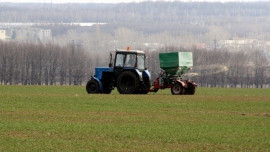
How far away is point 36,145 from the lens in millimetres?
22500

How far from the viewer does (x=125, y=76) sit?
53000 millimetres

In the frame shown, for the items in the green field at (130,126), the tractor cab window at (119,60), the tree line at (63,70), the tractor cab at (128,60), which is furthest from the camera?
the tree line at (63,70)

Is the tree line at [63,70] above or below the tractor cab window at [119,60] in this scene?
below

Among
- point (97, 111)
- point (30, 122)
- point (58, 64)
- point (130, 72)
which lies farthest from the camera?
point (58, 64)

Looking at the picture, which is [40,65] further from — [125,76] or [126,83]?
[125,76]

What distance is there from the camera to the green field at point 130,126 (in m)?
23.0

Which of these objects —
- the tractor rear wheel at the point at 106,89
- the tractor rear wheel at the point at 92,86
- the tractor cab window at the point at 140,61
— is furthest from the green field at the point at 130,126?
the tractor rear wheel at the point at 106,89

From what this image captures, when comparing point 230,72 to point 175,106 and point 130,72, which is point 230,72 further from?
point 175,106

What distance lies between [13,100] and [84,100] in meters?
4.04

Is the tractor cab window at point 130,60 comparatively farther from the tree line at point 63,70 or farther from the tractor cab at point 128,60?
the tree line at point 63,70

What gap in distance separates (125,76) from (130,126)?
24.6m

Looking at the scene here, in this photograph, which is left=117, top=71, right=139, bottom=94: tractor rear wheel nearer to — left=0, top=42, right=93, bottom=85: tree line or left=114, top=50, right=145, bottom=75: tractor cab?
left=114, top=50, right=145, bottom=75: tractor cab

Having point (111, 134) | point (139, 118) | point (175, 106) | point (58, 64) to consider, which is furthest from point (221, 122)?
point (58, 64)

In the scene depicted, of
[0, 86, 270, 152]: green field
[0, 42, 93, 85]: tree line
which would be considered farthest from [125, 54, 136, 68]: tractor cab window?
[0, 42, 93, 85]: tree line
